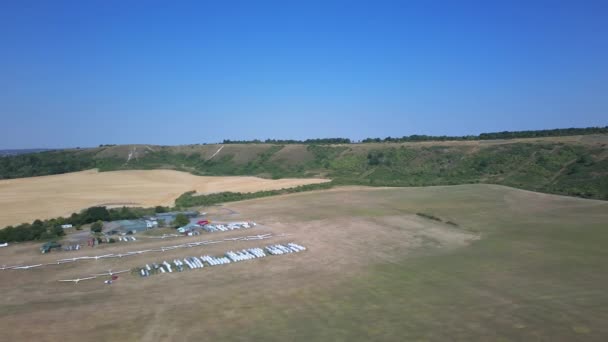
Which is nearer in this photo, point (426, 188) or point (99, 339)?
point (99, 339)

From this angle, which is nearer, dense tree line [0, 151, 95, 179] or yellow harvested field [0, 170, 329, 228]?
yellow harvested field [0, 170, 329, 228]

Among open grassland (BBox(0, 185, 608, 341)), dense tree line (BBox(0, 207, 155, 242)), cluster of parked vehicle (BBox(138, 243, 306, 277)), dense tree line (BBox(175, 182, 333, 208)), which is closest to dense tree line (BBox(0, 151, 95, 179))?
dense tree line (BBox(175, 182, 333, 208))

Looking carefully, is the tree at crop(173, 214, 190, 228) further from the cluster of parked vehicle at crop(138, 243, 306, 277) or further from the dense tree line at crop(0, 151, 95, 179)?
the dense tree line at crop(0, 151, 95, 179)

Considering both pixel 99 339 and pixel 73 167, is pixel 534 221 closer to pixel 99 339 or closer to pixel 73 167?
pixel 99 339

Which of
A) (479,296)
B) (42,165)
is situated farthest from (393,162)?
(42,165)

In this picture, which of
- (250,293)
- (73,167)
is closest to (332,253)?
(250,293)

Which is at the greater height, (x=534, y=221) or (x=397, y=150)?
(x=397, y=150)
